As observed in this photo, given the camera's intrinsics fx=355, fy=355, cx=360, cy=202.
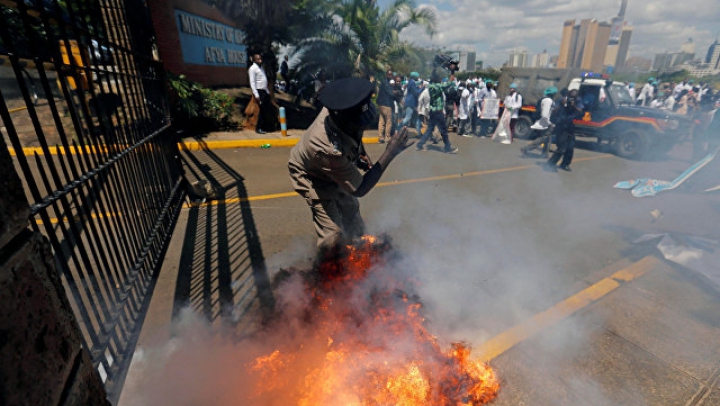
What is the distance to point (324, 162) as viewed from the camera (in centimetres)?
268

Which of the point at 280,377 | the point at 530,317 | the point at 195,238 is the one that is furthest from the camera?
the point at 195,238

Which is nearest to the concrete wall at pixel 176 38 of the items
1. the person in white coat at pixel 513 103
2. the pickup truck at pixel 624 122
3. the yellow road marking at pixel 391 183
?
the yellow road marking at pixel 391 183

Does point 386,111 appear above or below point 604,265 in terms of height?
above

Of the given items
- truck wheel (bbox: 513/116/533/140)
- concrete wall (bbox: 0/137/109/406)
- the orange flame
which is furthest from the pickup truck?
concrete wall (bbox: 0/137/109/406)

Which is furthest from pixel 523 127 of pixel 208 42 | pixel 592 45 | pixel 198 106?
pixel 592 45

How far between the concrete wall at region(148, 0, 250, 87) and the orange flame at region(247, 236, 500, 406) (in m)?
9.62

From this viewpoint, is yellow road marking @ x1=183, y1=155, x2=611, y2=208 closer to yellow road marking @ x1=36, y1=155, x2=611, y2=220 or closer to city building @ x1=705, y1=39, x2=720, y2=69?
yellow road marking @ x1=36, y1=155, x2=611, y2=220

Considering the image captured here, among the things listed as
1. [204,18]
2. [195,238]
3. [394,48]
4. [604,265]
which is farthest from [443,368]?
[204,18]

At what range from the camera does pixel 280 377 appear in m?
2.32

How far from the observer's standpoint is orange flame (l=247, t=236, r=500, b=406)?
2.19 m

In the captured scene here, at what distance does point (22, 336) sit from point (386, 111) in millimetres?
9878

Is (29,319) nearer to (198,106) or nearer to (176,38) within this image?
(198,106)

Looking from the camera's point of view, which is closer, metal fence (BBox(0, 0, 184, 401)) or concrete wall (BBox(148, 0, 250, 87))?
metal fence (BBox(0, 0, 184, 401))

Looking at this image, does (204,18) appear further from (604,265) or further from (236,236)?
(604,265)
